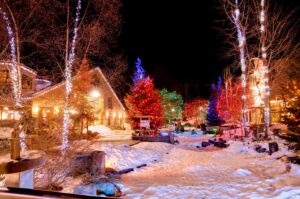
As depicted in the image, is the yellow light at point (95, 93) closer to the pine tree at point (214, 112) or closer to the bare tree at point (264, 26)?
the bare tree at point (264, 26)

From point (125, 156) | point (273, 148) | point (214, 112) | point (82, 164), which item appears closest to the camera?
point (82, 164)

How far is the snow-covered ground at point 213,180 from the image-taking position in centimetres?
813

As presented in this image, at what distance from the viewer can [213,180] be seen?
1005 cm

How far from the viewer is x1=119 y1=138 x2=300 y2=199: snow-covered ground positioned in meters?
8.13

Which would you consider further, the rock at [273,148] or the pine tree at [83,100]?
the pine tree at [83,100]

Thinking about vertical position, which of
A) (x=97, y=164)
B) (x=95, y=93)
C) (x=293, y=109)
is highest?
(x=95, y=93)

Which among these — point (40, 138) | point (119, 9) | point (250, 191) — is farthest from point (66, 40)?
point (250, 191)

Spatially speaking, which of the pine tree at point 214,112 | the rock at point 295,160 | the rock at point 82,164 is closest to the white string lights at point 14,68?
the rock at point 82,164

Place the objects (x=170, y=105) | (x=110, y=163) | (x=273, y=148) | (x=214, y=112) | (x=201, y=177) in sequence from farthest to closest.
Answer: (x=170, y=105) → (x=214, y=112) → (x=273, y=148) → (x=110, y=163) → (x=201, y=177)

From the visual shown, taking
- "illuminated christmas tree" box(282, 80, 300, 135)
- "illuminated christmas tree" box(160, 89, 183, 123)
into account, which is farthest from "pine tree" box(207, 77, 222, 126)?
"illuminated christmas tree" box(282, 80, 300, 135)

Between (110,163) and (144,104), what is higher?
(144,104)

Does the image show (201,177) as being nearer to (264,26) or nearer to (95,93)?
(264,26)

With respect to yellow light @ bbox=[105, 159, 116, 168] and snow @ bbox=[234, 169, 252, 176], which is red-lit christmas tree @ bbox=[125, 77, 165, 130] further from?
snow @ bbox=[234, 169, 252, 176]

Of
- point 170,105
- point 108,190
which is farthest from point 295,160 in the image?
point 170,105
